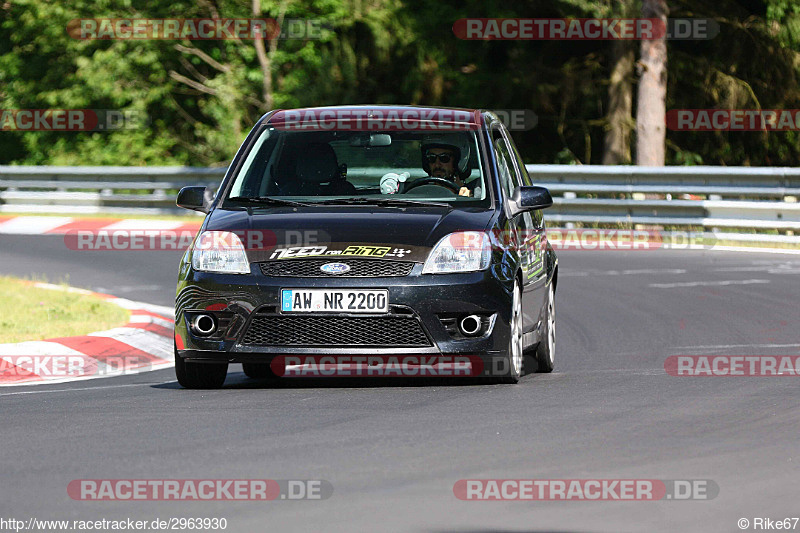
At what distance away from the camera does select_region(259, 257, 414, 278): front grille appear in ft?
28.5

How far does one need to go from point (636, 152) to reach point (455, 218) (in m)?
20.5

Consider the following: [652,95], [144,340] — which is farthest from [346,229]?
[652,95]

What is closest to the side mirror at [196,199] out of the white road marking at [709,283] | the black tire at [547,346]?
the black tire at [547,346]

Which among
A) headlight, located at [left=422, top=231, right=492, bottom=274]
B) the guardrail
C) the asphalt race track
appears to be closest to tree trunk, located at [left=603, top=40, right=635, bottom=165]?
the guardrail

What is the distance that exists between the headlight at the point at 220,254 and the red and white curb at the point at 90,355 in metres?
1.71

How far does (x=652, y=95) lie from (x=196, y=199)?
20.3 meters

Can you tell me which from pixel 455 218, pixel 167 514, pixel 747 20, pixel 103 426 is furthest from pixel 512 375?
pixel 747 20

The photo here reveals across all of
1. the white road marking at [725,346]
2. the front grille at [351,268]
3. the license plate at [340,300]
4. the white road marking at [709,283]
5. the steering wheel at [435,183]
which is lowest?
the white road marking at [709,283]

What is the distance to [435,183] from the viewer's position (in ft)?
32.0

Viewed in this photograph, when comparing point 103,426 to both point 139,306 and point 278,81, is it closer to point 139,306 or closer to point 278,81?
point 139,306

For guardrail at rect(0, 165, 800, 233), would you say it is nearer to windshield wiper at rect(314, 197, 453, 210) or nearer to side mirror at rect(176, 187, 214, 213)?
windshield wiper at rect(314, 197, 453, 210)

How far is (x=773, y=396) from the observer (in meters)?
8.68

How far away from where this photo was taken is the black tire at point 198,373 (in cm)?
916

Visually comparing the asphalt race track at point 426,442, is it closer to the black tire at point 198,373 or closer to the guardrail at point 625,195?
the black tire at point 198,373
